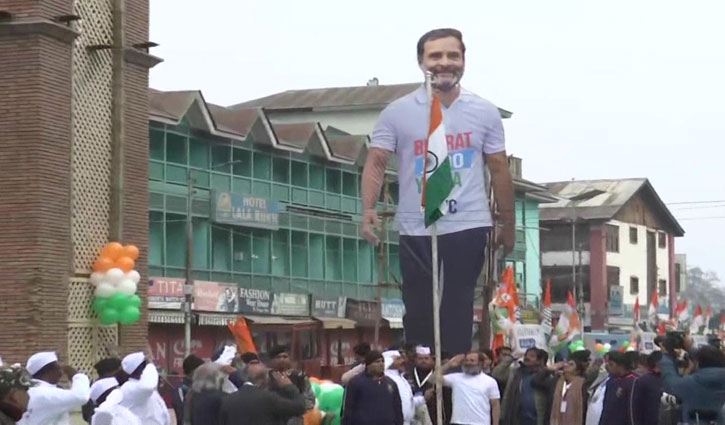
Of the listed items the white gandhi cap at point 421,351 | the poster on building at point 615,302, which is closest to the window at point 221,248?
the white gandhi cap at point 421,351

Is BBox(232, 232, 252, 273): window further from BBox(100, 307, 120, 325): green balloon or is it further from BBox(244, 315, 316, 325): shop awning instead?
BBox(100, 307, 120, 325): green balloon

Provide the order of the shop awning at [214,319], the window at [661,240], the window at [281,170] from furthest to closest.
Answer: the window at [661,240]
the window at [281,170]
the shop awning at [214,319]

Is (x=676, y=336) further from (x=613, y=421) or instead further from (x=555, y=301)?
(x=555, y=301)

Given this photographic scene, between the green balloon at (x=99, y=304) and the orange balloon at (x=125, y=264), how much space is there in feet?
1.76

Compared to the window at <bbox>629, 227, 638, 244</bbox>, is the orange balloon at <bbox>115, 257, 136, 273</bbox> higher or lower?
lower

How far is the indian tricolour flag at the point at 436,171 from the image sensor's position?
60.1 ft

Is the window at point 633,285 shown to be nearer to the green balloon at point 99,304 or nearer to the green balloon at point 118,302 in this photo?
the green balloon at point 99,304

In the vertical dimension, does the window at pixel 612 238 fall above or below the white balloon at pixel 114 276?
above

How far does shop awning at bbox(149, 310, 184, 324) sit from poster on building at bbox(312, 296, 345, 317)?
8.10 m

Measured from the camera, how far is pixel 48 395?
43.1 ft

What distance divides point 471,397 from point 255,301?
3382 cm

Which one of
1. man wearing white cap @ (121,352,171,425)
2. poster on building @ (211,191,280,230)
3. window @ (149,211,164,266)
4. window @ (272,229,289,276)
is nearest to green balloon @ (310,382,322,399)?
man wearing white cap @ (121,352,171,425)

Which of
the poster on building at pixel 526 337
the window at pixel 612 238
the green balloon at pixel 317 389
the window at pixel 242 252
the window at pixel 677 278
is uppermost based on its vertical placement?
the window at pixel 612 238

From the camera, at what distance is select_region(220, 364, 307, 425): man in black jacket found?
45.0 feet
